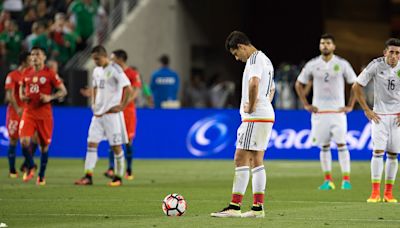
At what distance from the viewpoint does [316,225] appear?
1314 cm

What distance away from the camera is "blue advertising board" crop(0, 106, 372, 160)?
28.6 meters

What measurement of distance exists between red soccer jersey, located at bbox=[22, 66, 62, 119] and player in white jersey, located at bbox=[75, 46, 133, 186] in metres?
0.85

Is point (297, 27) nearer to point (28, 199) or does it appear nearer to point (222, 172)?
point (222, 172)

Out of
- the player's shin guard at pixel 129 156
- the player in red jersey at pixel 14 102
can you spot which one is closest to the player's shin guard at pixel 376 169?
the player's shin guard at pixel 129 156

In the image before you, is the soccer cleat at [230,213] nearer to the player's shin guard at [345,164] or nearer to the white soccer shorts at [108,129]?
the player's shin guard at [345,164]

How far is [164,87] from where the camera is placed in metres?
31.4

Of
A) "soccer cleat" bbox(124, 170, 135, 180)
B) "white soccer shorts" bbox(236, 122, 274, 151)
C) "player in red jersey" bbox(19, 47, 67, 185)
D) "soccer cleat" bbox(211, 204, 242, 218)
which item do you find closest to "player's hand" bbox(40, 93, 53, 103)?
"player in red jersey" bbox(19, 47, 67, 185)

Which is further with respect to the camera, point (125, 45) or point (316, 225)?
point (125, 45)

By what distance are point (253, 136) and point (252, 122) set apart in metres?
0.19

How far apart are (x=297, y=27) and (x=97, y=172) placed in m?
19.2

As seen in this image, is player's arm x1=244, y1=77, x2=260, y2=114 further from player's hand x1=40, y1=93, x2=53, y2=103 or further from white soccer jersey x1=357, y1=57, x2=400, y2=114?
player's hand x1=40, y1=93, x2=53, y2=103

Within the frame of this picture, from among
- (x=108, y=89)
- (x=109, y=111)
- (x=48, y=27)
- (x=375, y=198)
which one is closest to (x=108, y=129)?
(x=109, y=111)

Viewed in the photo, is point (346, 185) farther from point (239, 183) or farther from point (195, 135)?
point (195, 135)

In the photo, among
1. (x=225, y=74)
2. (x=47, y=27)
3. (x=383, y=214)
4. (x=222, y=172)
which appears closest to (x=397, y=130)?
(x=383, y=214)
